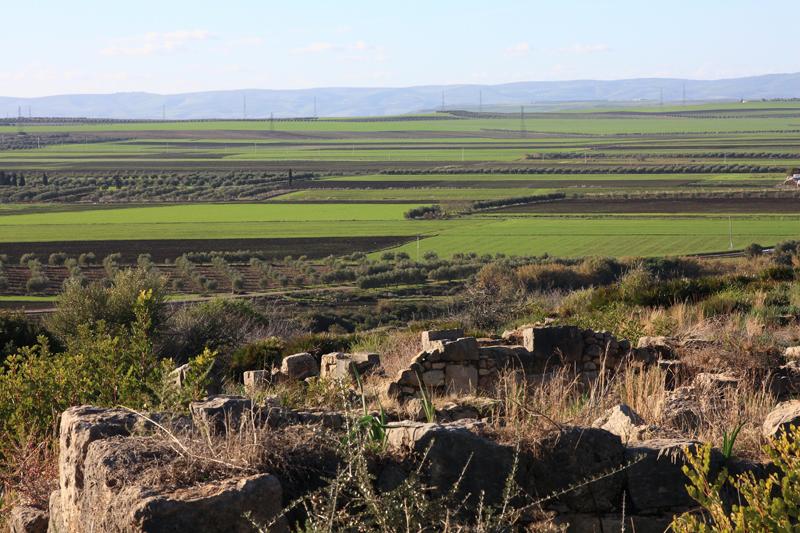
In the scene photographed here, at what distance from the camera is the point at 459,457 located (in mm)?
7020

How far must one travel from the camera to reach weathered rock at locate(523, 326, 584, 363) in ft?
45.9

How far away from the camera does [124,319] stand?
25688 mm

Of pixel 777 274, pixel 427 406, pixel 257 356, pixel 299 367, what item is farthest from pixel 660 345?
pixel 777 274

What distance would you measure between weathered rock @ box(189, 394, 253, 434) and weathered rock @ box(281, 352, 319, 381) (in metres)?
7.70

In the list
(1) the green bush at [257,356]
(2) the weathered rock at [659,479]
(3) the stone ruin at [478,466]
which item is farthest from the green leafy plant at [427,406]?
(1) the green bush at [257,356]

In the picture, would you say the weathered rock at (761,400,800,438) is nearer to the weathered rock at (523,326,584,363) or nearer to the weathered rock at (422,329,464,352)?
the weathered rock at (523,326,584,363)

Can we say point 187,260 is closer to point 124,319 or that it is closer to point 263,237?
point 263,237

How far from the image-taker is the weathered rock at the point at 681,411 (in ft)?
29.7

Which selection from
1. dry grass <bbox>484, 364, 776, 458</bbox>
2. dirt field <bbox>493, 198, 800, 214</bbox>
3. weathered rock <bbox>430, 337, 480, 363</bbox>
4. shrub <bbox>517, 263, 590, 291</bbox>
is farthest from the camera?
dirt field <bbox>493, 198, 800, 214</bbox>

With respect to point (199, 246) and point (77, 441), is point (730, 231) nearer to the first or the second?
point (199, 246)

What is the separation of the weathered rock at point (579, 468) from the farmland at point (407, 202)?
47714 millimetres

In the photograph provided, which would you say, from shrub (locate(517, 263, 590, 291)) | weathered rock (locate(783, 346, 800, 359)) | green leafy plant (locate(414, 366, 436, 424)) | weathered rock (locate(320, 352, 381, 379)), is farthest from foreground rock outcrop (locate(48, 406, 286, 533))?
shrub (locate(517, 263, 590, 291))

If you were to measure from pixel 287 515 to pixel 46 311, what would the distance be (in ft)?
113

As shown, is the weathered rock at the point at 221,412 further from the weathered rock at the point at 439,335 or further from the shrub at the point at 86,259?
the shrub at the point at 86,259
